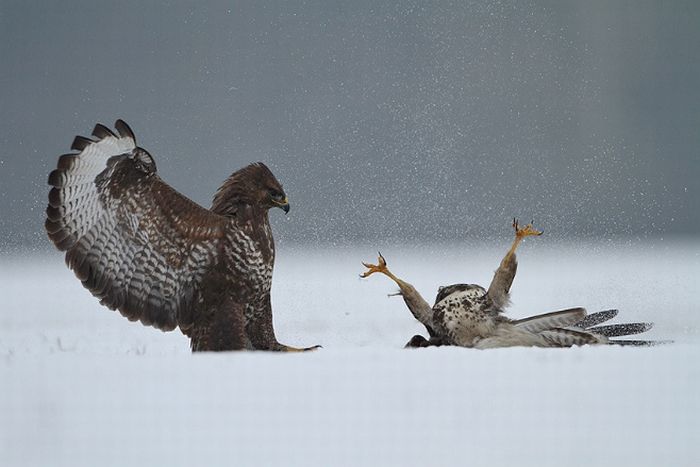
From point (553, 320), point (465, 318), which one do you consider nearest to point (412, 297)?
point (465, 318)

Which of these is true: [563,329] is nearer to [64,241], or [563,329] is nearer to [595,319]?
[595,319]

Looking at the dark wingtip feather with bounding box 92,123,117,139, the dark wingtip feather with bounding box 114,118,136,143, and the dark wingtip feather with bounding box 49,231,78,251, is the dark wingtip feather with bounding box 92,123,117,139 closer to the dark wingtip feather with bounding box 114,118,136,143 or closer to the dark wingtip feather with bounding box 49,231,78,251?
the dark wingtip feather with bounding box 114,118,136,143

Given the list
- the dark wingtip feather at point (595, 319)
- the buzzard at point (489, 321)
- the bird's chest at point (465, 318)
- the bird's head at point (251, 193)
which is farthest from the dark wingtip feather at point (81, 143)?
the dark wingtip feather at point (595, 319)

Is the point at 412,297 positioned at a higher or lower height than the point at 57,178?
lower

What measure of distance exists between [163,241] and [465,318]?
1008mm

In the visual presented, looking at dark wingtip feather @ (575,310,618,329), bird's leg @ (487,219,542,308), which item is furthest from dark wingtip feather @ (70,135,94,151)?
dark wingtip feather @ (575,310,618,329)

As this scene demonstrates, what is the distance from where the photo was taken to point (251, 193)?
3.15m

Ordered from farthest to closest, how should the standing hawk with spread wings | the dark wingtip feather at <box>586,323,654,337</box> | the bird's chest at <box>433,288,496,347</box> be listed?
the dark wingtip feather at <box>586,323,654,337</box> → the bird's chest at <box>433,288,496,347</box> → the standing hawk with spread wings

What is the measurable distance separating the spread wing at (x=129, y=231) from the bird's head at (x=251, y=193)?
0.29 ft

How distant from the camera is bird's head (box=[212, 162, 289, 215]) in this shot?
3.15 m

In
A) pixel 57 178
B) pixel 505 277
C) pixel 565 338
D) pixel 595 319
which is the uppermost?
pixel 57 178

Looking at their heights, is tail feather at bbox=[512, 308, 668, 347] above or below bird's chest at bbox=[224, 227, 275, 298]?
below

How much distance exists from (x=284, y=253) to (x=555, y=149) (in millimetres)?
2208

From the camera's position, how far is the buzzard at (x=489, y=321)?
3.10 meters
